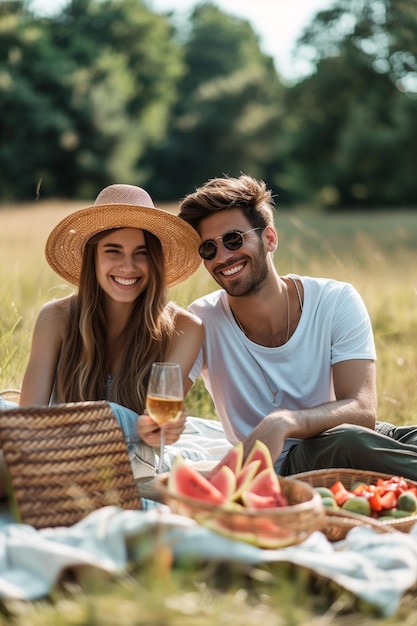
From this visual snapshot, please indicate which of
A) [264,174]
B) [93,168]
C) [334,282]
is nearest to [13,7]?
[93,168]

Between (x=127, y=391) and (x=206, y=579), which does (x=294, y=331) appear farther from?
(x=206, y=579)

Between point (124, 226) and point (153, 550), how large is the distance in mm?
2344

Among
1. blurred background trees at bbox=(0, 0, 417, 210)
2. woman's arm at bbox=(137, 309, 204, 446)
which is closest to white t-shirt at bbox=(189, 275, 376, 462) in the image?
woman's arm at bbox=(137, 309, 204, 446)

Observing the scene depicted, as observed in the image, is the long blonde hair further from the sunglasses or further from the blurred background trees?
the blurred background trees

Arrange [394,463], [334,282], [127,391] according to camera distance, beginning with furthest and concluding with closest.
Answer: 1. [334,282]
2. [127,391]
3. [394,463]

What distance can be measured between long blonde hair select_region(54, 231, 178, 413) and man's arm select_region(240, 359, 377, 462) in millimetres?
836

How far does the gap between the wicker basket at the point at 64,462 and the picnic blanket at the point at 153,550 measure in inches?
14.1

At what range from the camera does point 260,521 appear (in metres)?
2.81

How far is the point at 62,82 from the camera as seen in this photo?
1426 inches

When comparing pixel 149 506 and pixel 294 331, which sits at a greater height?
pixel 294 331

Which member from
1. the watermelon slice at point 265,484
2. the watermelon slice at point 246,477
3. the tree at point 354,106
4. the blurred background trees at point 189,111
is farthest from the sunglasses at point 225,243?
the tree at point 354,106

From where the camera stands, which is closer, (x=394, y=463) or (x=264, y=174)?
(x=394, y=463)

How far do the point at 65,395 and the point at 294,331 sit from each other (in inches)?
51.3

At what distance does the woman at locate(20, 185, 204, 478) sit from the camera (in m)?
4.63
